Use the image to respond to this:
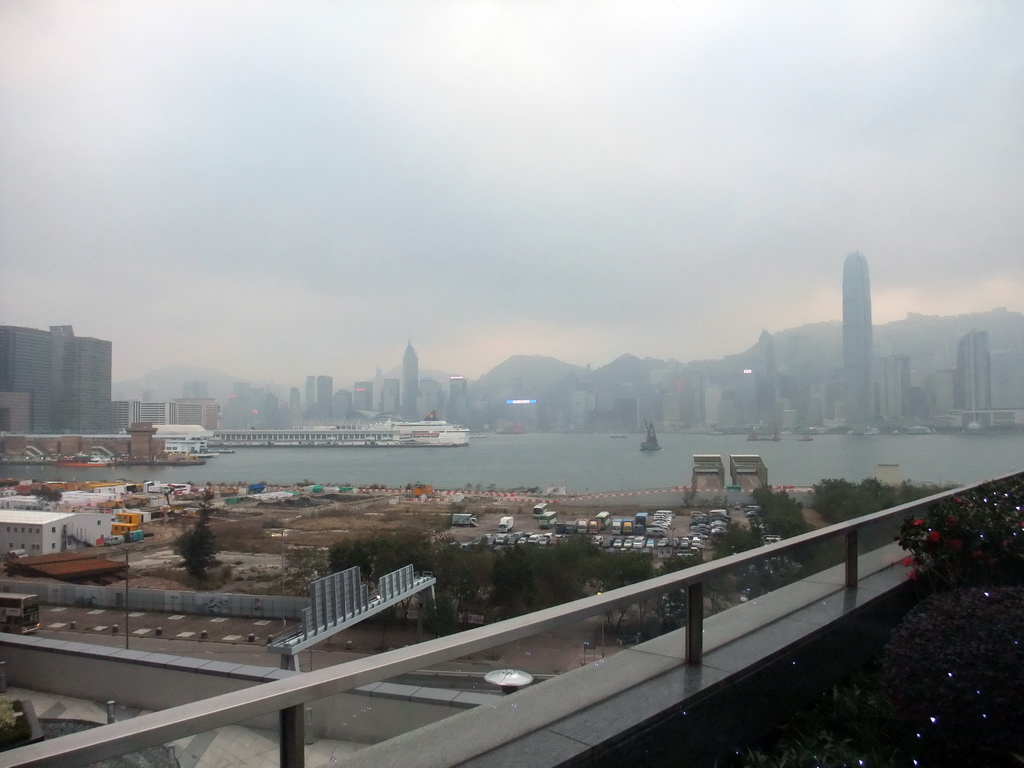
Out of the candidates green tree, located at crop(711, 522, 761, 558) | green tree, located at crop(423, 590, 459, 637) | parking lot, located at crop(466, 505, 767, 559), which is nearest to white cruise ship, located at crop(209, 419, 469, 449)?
parking lot, located at crop(466, 505, 767, 559)

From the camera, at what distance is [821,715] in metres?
1.88

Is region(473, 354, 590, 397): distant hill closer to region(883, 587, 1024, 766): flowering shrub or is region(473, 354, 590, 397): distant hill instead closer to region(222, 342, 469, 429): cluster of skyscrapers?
region(222, 342, 469, 429): cluster of skyscrapers

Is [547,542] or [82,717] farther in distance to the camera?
[547,542]

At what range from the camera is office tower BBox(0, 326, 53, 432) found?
12.3ft

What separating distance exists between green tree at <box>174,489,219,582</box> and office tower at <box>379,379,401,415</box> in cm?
1309

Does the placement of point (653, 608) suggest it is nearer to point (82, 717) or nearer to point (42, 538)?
point (82, 717)

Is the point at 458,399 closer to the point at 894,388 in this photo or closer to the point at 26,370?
the point at 894,388

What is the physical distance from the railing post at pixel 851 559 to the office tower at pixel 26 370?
4.08m

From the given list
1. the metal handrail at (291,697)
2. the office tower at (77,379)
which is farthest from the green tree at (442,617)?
the metal handrail at (291,697)

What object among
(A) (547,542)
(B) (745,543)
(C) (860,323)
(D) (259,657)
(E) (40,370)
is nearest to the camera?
(E) (40,370)

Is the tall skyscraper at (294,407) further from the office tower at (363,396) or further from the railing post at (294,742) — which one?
the railing post at (294,742)

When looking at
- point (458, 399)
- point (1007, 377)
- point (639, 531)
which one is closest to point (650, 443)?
point (458, 399)

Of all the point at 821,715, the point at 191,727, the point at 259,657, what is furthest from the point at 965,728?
the point at 259,657

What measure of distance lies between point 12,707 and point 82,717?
1.87ft
